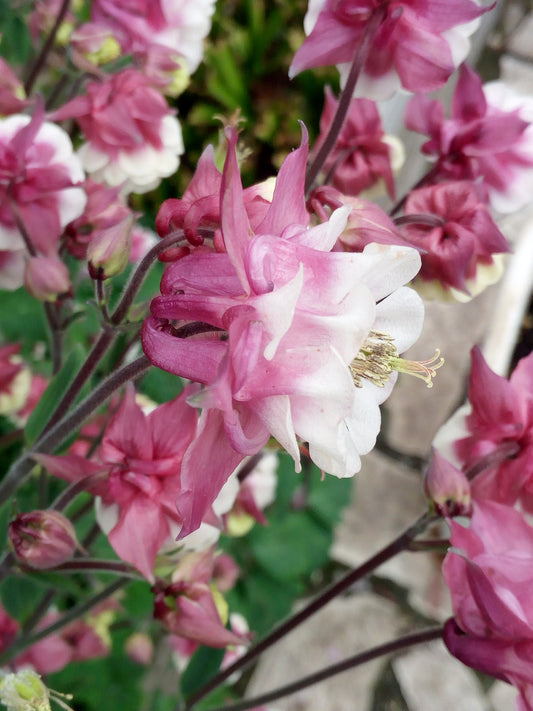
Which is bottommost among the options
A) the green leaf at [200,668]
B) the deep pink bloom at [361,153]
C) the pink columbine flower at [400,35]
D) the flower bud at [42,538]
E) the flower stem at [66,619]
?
the green leaf at [200,668]

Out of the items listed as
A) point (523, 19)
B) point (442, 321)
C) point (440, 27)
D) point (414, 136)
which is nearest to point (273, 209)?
point (440, 27)

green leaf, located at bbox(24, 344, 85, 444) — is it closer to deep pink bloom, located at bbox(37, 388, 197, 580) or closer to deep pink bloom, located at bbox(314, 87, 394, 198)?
deep pink bloom, located at bbox(37, 388, 197, 580)

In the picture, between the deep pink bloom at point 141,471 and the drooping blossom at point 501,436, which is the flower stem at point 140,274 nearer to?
the deep pink bloom at point 141,471

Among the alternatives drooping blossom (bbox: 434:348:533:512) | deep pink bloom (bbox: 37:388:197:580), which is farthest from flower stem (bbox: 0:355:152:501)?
drooping blossom (bbox: 434:348:533:512)

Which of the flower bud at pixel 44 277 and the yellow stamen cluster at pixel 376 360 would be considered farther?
the flower bud at pixel 44 277

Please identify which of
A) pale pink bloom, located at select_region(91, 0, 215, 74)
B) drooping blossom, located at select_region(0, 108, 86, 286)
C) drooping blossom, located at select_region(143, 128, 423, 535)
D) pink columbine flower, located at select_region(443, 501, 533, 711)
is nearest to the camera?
drooping blossom, located at select_region(143, 128, 423, 535)

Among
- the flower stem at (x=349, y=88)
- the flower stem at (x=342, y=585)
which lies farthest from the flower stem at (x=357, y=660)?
the flower stem at (x=349, y=88)

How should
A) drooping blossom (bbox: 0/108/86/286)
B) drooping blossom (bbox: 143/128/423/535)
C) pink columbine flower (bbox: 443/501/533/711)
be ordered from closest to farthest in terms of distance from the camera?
drooping blossom (bbox: 143/128/423/535), pink columbine flower (bbox: 443/501/533/711), drooping blossom (bbox: 0/108/86/286)
